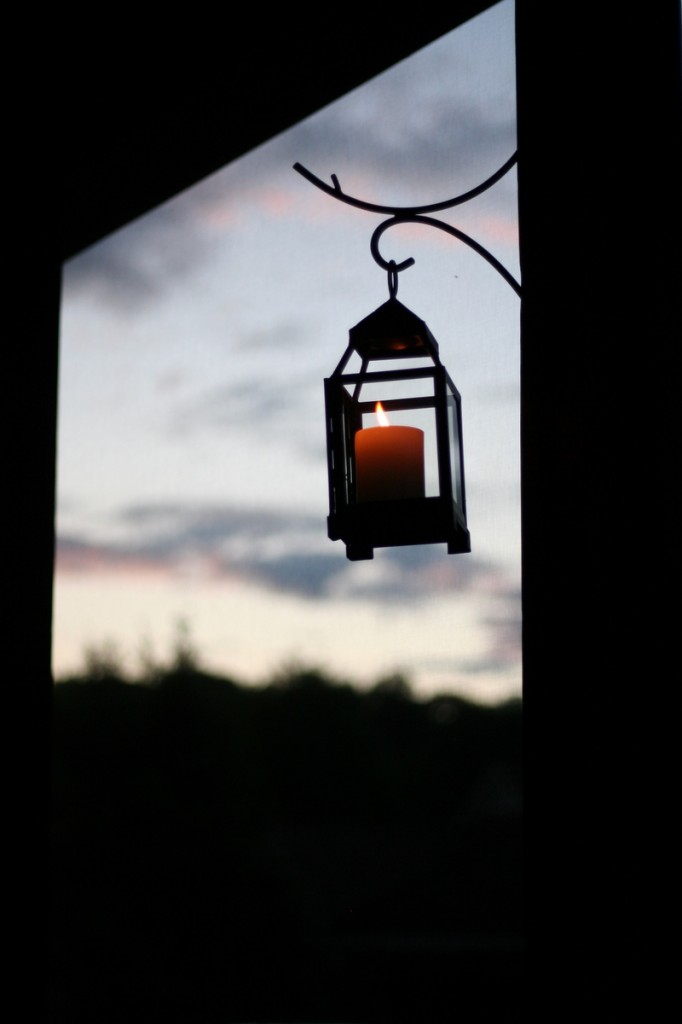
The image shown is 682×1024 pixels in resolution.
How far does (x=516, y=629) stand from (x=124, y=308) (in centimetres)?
288

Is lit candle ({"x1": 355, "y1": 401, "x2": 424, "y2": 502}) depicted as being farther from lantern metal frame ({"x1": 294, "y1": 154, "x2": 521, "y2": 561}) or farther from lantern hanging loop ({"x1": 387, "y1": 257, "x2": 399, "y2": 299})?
lantern hanging loop ({"x1": 387, "y1": 257, "x2": 399, "y2": 299})

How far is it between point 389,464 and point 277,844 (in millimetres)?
17335

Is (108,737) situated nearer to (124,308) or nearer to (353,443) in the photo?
(124,308)

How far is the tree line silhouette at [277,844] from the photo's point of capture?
14.5m

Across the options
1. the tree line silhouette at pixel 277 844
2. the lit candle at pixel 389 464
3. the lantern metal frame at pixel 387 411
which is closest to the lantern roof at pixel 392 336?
the lantern metal frame at pixel 387 411

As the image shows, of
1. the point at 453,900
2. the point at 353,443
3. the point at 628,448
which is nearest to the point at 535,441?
the point at 628,448

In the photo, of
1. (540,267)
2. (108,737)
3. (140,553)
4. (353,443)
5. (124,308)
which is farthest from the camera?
(108,737)

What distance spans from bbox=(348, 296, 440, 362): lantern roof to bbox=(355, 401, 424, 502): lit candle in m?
0.11

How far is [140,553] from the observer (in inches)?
264

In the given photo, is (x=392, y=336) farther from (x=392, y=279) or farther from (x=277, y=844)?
(x=277, y=844)

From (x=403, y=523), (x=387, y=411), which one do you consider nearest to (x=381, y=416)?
(x=387, y=411)

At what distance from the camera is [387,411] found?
1200 mm

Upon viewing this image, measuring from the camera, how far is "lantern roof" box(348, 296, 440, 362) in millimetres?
1236

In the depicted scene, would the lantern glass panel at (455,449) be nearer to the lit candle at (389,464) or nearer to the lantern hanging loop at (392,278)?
the lit candle at (389,464)
